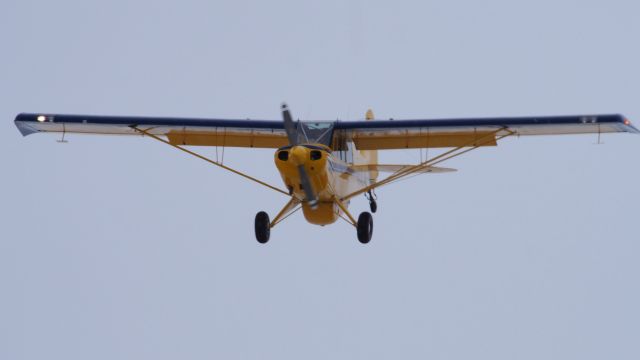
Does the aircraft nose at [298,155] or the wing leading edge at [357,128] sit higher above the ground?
the wing leading edge at [357,128]

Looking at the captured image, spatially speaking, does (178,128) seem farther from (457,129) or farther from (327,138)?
(457,129)

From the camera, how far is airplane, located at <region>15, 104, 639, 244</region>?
2191 centimetres

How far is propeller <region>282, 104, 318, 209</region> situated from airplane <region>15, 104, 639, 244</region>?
17 mm

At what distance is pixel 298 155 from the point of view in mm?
21359

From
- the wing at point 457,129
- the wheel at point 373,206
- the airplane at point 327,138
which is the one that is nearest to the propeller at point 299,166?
the airplane at point 327,138

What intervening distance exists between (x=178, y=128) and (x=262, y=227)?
3495 mm

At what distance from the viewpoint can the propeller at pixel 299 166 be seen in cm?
2150

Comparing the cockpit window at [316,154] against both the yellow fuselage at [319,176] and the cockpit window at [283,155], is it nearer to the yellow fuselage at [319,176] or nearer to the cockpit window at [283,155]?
the yellow fuselage at [319,176]

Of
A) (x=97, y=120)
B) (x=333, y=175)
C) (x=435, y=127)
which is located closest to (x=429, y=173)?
(x=435, y=127)

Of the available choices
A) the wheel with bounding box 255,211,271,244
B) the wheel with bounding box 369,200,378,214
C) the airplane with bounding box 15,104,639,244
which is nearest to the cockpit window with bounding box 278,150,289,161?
the airplane with bounding box 15,104,639,244

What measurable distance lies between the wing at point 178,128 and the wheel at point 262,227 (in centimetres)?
193

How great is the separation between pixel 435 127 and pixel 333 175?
2.45 metres

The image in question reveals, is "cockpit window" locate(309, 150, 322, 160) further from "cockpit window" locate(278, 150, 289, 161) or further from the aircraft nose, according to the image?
"cockpit window" locate(278, 150, 289, 161)

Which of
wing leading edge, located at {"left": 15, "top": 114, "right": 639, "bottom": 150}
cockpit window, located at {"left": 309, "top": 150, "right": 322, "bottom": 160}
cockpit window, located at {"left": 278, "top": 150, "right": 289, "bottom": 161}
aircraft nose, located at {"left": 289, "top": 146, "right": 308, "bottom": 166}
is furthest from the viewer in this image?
wing leading edge, located at {"left": 15, "top": 114, "right": 639, "bottom": 150}
